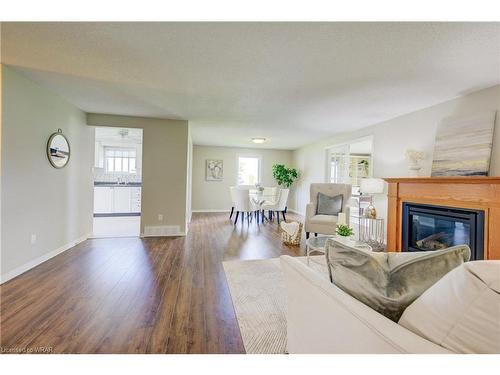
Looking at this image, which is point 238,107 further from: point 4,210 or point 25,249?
point 25,249

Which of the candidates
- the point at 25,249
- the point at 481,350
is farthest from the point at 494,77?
the point at 25,249

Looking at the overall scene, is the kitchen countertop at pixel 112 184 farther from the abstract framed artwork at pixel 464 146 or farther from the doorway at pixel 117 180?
the abstract framed artwork at pixel 464 146

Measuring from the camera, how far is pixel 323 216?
4.22 m

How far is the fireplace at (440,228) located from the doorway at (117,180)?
505 cm

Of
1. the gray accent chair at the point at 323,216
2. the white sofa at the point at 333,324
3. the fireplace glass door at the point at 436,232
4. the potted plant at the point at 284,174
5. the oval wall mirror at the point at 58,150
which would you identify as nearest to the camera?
the white sofa at the point at 333,324

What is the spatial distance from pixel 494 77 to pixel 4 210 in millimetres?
5241

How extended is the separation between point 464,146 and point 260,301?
3.03 m

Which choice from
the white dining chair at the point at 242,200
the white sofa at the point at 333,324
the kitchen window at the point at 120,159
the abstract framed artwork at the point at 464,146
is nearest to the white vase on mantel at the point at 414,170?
the abstract framed artwork at the point at 464,146

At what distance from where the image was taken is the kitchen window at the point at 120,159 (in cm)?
728

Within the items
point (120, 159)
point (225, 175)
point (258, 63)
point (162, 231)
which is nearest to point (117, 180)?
point (120, 159)

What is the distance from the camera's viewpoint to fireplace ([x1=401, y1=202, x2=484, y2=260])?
2.54m

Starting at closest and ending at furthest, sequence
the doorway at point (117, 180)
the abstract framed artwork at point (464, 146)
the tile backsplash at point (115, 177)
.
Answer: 1. the abstract framed artwork at point (464, 146)
2. the doorway at point (117, 180)
3. the tile backsplash at point (115, 177)

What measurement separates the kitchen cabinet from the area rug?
4714 millimetres

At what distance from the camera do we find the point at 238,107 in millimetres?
A: 3619
